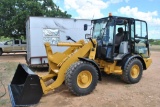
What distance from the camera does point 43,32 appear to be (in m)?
10.3

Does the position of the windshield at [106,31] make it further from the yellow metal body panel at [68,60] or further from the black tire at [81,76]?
the black tire at [81,76]

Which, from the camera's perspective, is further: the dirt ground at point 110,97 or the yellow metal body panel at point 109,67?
the yellow metal body panel at point 109,67

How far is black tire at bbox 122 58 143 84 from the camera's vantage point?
7.25 metres

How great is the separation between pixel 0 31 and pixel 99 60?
13.4 meters

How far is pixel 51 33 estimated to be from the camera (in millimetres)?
10438

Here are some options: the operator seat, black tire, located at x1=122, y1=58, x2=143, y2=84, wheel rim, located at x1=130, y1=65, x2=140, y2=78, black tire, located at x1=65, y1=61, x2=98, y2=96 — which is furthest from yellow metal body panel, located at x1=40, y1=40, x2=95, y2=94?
wheel rim, located at x1=130, y1=65, x2=140, y2=78

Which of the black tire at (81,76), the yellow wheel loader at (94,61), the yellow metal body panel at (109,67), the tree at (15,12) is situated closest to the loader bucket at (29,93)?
the yellow wheel loader at (94,61)

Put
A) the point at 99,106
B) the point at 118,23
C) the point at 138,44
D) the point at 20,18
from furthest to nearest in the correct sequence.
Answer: the point at 20,18
the point at 138,44
the point at 118,23
the point at 99,106

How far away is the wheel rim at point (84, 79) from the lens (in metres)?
6.07

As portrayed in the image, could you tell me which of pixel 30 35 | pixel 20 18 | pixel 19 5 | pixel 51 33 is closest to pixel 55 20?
pixel 51 33

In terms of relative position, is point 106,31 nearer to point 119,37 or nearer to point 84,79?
point 119,37

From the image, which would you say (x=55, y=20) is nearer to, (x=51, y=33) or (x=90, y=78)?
(x=51, y=33)

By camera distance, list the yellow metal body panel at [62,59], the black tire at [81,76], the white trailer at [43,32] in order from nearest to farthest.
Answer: the black tire at [81,76], the yellow metal body panel at [62,59], the white trailer at [43,32]

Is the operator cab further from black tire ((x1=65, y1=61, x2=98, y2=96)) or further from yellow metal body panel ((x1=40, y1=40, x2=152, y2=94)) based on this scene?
black tire ((x1=65, y1=61, x2=98, y2=96))
